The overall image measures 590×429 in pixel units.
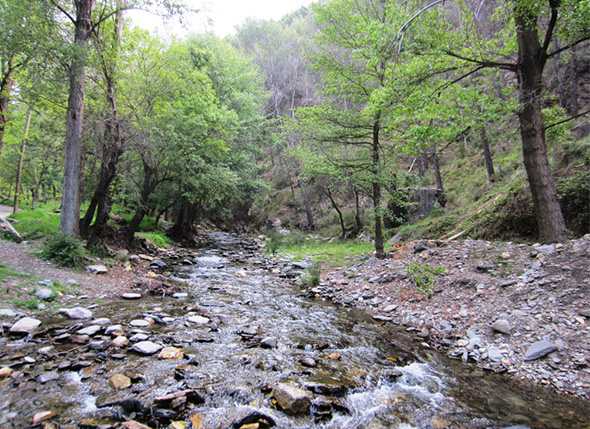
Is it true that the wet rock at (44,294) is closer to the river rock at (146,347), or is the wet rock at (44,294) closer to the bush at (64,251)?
the bush at (64,251)

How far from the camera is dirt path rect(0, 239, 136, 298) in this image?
7184 mm

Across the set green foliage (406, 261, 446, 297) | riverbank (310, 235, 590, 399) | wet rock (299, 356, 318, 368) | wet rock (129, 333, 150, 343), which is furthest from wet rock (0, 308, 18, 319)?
green foliage (406, 261, 446, 297)

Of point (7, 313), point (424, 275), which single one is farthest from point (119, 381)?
point (424, 275)

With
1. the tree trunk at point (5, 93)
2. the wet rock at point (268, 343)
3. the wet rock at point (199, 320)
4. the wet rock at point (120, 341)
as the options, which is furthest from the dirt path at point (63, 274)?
the tree trunk at point (5, 93)

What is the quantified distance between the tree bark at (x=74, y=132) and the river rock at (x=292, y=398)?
8.69 m

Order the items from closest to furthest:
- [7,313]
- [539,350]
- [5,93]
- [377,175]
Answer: [539,350] < [7,313] < [377,175] < [5,93]

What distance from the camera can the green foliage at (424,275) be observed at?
6875 mm

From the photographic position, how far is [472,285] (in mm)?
6281

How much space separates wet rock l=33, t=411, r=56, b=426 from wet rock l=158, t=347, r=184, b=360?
1.42 metres

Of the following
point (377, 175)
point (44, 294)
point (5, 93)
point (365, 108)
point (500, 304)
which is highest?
point (5, 93)

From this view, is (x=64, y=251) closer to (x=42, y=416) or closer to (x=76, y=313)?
(x=76, y=313)

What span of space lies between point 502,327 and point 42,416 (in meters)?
6.00

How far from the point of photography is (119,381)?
3.62 meters

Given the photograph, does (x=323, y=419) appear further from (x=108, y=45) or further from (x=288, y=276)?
(x=108, y=45)
